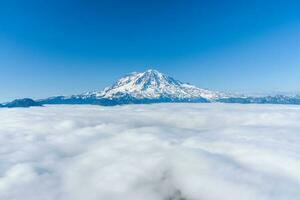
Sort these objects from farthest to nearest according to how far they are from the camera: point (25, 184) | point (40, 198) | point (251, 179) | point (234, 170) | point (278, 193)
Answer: point (25, 184)
point (40, 198)
point (234, 170)
point (251, 179)
point (278, 193)

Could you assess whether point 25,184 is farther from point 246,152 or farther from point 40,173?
point 246,152

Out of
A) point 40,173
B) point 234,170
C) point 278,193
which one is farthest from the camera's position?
point 40,173

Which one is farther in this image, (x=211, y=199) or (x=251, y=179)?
(x=211, y=199)

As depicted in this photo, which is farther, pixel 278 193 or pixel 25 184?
pixel 25 184

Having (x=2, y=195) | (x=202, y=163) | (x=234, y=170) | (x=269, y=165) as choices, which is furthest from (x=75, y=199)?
(x=269, y=165)

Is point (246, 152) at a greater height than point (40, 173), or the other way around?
point (246, 152)

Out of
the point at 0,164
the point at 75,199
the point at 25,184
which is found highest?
the point at 0,164

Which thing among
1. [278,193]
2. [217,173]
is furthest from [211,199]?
[278,193]

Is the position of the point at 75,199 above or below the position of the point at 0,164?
below

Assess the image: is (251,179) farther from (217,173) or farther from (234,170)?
(217,173)
